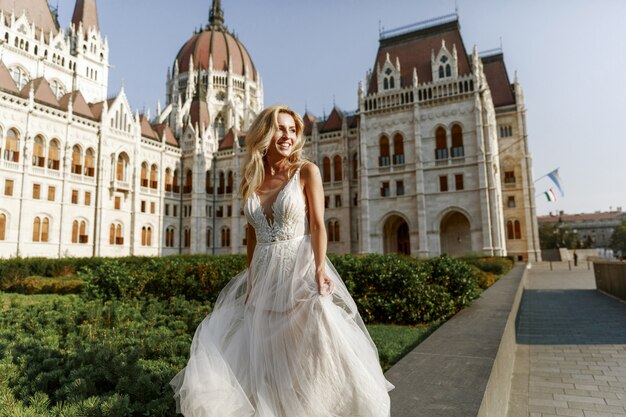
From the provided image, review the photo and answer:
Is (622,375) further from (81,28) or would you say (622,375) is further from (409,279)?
(81,28)

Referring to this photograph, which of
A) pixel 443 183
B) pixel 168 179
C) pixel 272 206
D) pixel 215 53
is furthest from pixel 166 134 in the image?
pixel 272 206

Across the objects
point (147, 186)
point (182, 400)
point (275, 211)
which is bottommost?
point (182, 400)

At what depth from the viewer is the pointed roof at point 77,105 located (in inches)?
1335

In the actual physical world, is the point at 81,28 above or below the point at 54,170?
above

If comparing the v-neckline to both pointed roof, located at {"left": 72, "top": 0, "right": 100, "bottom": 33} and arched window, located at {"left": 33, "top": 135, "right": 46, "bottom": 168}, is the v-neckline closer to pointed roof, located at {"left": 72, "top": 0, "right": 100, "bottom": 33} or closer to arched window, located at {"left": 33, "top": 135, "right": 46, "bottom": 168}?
arched window, located at {"left": 33, "top": 135, "right": 46, "bottom": 168}

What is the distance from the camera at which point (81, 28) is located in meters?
44.4

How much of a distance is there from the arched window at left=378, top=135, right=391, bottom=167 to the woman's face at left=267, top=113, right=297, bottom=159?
3172cm

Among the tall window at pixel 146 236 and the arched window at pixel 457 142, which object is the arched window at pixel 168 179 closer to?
the tall window at pixel 146 236

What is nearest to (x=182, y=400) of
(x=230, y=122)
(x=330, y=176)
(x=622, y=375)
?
(x=622, y=375)

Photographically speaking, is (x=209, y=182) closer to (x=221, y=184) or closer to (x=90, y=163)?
(x=221, y=184)

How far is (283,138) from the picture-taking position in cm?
263

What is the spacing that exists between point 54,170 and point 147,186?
8.91m

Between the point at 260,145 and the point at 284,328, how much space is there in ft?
3.92

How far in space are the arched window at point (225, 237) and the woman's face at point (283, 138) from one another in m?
41.7
